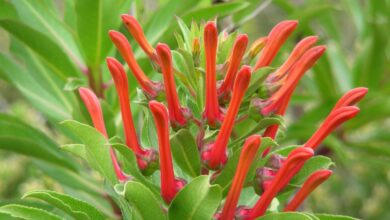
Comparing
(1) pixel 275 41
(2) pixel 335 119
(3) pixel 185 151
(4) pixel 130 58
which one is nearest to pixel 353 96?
(2) pixel 335 119

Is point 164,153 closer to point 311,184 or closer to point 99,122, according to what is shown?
point 99,122

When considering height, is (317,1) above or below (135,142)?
below

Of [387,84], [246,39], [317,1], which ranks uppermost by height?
[246,39]

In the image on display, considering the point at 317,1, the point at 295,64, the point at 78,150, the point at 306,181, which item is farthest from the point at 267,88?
the point at 317,1

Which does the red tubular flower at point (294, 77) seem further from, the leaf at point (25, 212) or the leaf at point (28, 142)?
the leaf at point (28, 142)

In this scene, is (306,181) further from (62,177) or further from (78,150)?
(62,177)

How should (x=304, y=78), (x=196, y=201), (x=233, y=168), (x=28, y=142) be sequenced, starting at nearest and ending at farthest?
(x=196, y=201) → (x=233, y=168) → (x=28, y=142) → (x=304, y=78)

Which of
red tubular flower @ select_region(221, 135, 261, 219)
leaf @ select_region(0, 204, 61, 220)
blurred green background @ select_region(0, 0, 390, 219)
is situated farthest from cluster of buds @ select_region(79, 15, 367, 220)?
blurred green background @ select_region(0, 0, 390, 219)
